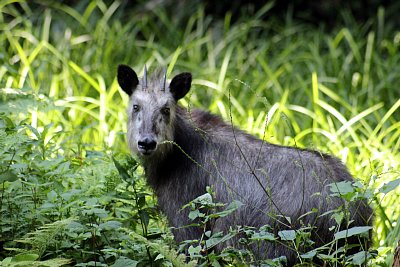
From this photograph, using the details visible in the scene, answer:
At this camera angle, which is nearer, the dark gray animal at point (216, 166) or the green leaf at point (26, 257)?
the green leaf at point (26, 257)

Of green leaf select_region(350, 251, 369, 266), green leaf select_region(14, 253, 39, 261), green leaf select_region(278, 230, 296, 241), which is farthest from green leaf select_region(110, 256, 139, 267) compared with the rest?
green leaf select_region(350, 251, 369, 266)

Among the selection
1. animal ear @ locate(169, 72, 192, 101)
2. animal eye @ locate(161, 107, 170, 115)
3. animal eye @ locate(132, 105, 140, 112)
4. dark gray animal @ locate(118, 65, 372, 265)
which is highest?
animal ear @ locate(169, 72, 192, 101)

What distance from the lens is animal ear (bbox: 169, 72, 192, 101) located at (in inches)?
222

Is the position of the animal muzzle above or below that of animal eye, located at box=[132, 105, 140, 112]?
below

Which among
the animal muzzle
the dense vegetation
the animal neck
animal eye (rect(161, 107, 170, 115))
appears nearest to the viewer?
the dense vegetation

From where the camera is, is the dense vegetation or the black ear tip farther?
the black ear tip

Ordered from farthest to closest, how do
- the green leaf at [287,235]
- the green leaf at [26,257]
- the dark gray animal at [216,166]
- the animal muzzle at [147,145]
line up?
the animal muzzle at [147,145], the dark gray animal at [216,166], the green leaf at [287,235], the green leaf at [26,257]

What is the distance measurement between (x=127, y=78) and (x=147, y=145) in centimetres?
67

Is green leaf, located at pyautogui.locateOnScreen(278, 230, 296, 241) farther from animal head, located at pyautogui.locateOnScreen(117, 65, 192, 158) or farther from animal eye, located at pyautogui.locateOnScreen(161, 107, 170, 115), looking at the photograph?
animal eye, located at pyautogui.locateOnScreen(161, 107, 170, 115)

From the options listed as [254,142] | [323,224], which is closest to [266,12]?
[254,142]

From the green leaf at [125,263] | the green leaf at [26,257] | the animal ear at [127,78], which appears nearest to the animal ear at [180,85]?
the animal ear at [127,78]

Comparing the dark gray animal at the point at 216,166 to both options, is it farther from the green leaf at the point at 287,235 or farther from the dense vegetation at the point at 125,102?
the green leaf at the point at 287,235

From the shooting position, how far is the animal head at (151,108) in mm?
5348

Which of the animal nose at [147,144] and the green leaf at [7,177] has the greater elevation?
the animal nose at [147,144]
